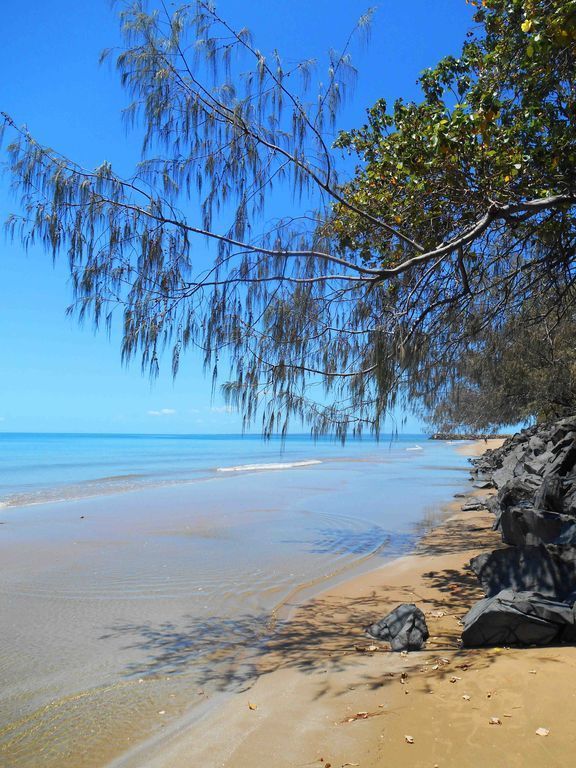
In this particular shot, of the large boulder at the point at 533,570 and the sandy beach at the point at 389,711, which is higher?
the large boulder at the point at 533,570

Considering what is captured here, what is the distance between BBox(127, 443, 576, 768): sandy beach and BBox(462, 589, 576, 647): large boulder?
0.15m

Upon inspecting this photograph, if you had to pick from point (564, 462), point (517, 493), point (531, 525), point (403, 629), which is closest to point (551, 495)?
point (531, 525)

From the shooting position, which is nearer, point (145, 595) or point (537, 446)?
point (145, 595)

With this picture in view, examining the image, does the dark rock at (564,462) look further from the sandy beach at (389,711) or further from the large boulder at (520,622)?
the large boulder at (520,622)

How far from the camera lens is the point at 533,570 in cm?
494

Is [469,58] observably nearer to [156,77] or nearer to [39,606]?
[156,77]

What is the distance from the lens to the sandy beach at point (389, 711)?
2904mm

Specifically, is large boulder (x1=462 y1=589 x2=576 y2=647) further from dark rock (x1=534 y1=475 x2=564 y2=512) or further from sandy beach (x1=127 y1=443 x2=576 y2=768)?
dark rock (x1=534 y1=475 x2=564 y2=512)

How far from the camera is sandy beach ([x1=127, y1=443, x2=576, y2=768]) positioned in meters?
2.90

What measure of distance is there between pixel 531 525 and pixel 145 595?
180 inches

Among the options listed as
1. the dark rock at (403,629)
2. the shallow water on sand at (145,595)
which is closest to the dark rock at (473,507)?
the shallow water on sand at (145,595)

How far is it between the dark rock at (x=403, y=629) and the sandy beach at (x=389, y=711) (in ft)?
0.33

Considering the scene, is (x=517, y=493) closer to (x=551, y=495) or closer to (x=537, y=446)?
(x=551, y=495)

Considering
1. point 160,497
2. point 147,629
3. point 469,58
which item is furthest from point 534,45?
point 160,497
